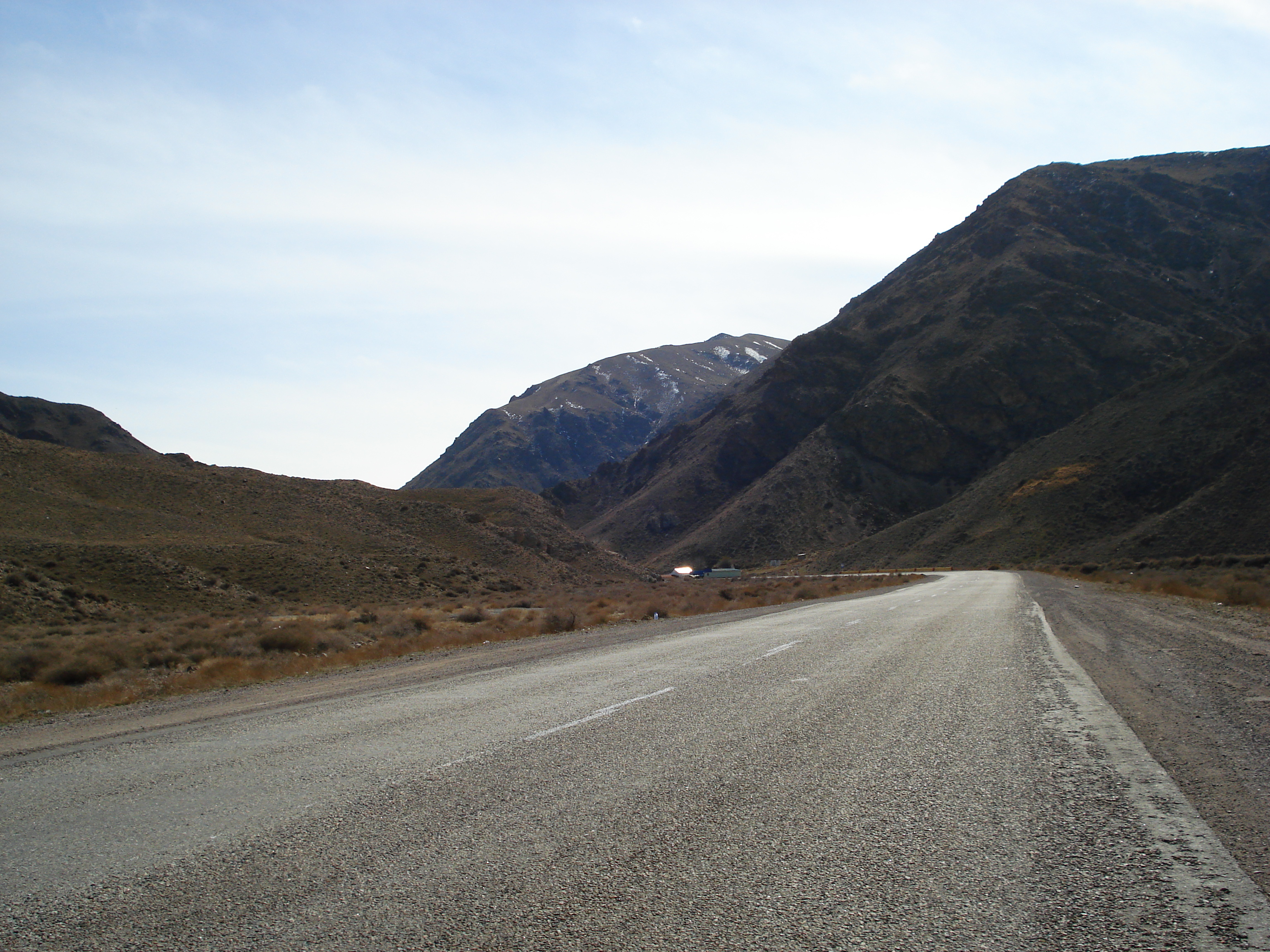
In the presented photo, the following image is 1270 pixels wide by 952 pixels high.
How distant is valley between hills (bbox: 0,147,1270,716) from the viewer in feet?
97.9

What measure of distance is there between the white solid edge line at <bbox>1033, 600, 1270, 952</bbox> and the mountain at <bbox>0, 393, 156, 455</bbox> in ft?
383

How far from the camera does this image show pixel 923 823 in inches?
170

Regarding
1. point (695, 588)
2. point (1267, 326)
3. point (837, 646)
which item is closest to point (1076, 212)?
point (1267, 326)

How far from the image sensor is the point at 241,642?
20.5 meters

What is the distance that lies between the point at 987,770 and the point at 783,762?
134cm

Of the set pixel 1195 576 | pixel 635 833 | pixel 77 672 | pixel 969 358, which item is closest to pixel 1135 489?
pixel 1195 576

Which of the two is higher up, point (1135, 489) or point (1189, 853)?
point (1135, 489)

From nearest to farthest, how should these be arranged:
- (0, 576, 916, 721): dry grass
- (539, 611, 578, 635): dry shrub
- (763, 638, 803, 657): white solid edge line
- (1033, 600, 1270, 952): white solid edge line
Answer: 1. (1033, 600, 1270, 952): white solid edge line
2. (763, 638, 803, 657): white solid edge line
3. (0, 576, 916, 721): dry grass
4. (539, 611, 578, 635): dry shrub

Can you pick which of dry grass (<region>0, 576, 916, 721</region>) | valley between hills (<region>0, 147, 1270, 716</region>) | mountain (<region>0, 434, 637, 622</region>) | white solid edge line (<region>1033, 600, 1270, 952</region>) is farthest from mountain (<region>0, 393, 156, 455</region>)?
white solid edge line (<region>1033, 600, 1270, 952</region>)

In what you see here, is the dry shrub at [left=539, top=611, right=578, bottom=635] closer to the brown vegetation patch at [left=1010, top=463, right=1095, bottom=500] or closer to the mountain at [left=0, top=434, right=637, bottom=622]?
the mountain at [left=0, top=434, right=637, bottom=622]

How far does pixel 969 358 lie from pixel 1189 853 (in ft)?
374

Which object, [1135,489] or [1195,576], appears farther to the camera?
[1135,489]

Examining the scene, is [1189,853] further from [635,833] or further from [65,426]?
[65,426]

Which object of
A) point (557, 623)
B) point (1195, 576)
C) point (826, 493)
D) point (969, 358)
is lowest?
point (1195, 576)
